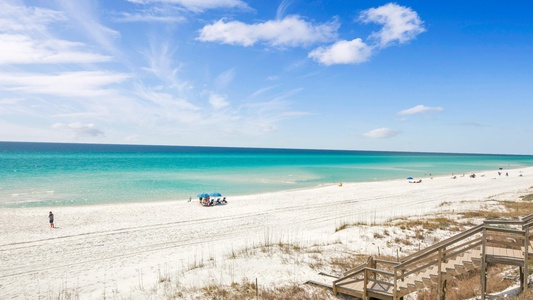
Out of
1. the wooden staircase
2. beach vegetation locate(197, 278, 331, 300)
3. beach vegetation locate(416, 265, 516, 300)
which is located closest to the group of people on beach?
beach vegetation locate(197, 278, 331, 300)

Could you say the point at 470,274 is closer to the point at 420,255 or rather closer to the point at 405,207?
the point at 420,255

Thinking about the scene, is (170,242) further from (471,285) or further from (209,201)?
(471,285)

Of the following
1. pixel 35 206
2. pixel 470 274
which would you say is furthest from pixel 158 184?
pixel 470 274

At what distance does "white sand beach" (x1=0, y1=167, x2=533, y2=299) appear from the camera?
13.3 m

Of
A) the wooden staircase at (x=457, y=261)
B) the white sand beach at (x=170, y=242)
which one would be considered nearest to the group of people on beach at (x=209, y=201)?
the white sand beach at (x=170, y=242)

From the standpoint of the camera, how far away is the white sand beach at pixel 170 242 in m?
13.3

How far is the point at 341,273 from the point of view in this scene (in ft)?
43.3

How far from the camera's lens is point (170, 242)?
65.7ft

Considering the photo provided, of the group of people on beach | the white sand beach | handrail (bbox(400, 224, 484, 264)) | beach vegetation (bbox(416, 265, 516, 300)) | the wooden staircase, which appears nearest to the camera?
handrail (bbox(400, 224, 484, 264))

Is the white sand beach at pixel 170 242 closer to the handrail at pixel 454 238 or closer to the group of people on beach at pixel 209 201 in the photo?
the group of people on beach at pixel 209 201

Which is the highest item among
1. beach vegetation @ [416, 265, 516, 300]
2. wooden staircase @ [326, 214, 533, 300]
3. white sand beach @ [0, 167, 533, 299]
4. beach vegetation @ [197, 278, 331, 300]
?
wooden staircase @ [326, 214, 533, 300]

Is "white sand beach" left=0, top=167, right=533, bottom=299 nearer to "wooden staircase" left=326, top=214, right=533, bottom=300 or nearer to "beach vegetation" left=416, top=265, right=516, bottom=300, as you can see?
"wooden staircase" left=326, top=214, right=533, bottom=300

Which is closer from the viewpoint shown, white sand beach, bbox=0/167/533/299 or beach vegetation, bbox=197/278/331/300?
beach vegetation, bbox=197/278/331/300

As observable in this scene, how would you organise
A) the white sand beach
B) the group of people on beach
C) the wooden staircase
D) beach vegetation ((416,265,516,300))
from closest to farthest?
1. the wooden staircase
2. beach vegetation ((416,265,516,300))
3. the white sand beach
4. the group of people on beach
